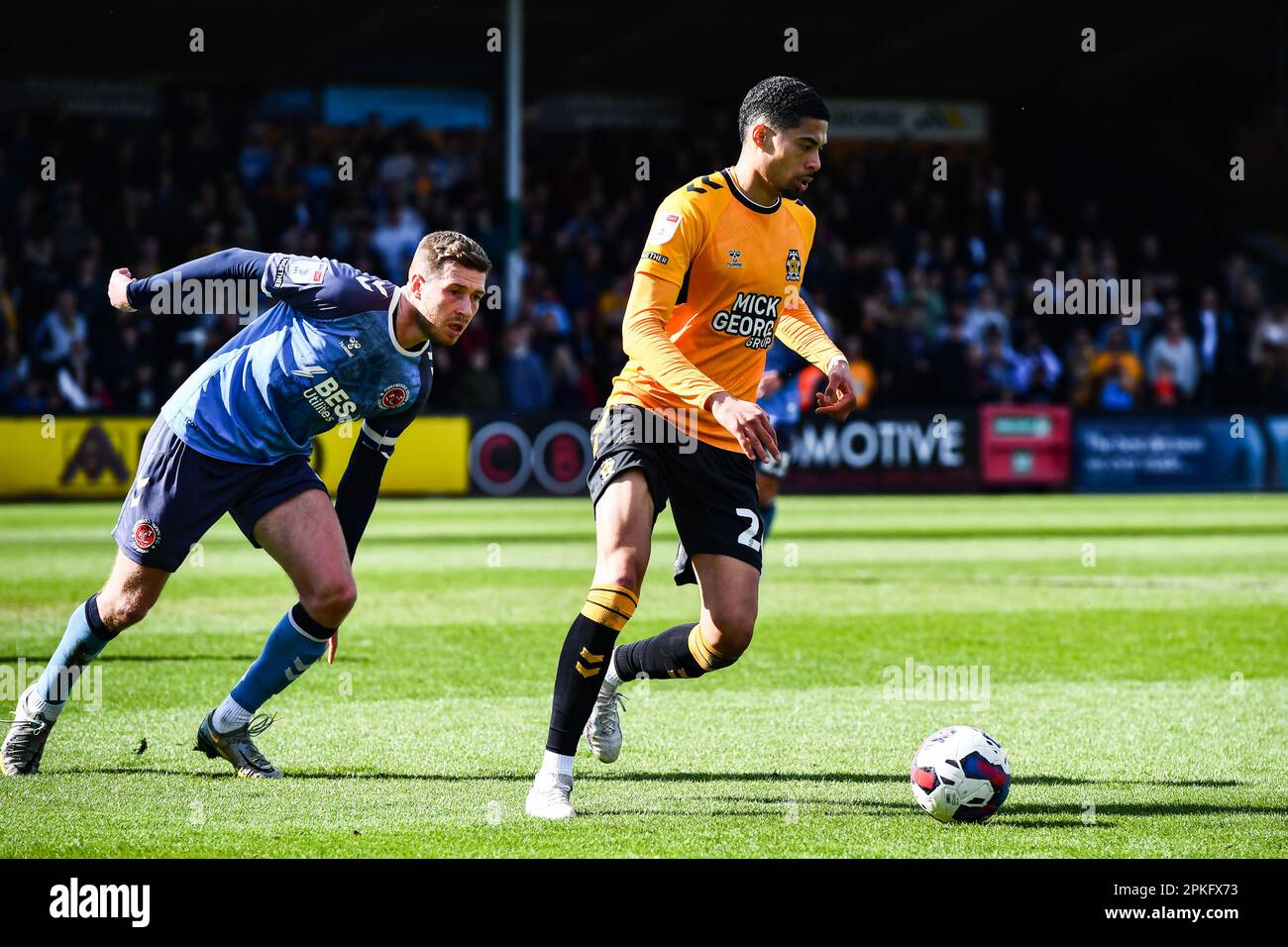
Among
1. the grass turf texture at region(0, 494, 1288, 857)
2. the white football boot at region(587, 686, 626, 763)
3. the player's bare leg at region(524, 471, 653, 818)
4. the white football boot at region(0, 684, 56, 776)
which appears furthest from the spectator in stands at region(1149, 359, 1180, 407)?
the white football boot at region(0, 684, 56, 776)

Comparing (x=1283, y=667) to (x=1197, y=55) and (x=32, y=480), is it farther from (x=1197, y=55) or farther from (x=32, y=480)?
(x=1197, y=55)

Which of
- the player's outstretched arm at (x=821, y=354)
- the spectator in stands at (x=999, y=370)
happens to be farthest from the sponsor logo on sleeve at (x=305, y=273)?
the spectator in stands at (x=999, y=370)

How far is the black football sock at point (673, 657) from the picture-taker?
6066 mm

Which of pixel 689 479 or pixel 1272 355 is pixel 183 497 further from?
pixel 1272 355

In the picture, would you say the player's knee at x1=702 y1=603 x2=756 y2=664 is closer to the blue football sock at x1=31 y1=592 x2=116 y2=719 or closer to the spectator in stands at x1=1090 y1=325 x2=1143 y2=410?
the blue football sock at x1=31 y1=592 x2=116 y2=719

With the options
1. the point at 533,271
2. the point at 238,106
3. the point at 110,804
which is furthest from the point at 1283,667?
the point at 238,106

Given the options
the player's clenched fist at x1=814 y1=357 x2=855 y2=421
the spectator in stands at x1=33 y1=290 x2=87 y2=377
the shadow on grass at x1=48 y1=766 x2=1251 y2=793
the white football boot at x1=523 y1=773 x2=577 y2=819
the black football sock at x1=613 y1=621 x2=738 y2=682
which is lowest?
the shadow on grass at x1=48 y1=766 x2=1251 y2=793

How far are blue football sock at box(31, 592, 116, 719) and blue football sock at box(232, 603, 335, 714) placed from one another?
511mm

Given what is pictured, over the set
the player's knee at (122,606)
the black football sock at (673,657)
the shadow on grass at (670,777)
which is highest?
the player's knee at (122,606)

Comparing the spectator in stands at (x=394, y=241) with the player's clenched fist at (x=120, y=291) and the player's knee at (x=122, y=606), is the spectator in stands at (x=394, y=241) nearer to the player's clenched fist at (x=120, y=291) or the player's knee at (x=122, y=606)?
the player's clenched fist at (x=120, y=291)

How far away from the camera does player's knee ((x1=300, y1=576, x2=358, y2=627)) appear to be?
5.92 meters

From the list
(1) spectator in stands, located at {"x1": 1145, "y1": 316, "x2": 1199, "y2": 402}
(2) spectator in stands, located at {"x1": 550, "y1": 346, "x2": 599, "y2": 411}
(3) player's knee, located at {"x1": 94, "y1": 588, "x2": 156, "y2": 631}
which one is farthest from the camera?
(1) spectator in stands, located at {"x1": 1145, "y1": 316, "x2": 1199, "y2": 402}

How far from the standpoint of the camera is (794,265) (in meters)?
6.16

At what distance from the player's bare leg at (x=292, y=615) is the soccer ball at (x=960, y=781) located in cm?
199
